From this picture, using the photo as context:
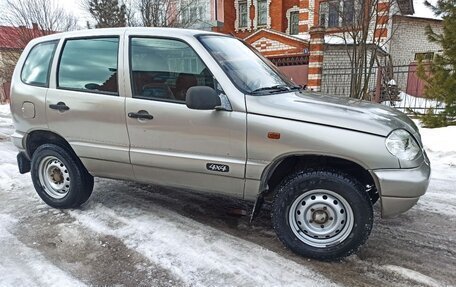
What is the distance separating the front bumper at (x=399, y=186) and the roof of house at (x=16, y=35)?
20688 millimetres

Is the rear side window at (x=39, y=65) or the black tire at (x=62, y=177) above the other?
the rear side window at (x=39, y=65)

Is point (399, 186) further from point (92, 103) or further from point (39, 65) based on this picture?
point (39, 65)

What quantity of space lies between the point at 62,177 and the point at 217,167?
2033 millimetres

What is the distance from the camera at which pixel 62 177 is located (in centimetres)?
398

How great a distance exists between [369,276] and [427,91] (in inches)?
269

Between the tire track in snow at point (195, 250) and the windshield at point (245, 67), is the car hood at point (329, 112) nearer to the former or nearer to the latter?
the windshield at point (245, 67)

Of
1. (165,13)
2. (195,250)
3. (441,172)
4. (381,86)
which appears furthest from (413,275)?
Answer: (165,13)

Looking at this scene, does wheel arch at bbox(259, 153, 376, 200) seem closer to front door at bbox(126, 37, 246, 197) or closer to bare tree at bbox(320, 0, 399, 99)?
front door at bbox(126, 37, 246, 197)

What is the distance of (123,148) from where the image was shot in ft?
11.4

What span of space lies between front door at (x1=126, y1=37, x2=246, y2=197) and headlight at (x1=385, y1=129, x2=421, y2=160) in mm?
1152

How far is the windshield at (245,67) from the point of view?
3.12 m

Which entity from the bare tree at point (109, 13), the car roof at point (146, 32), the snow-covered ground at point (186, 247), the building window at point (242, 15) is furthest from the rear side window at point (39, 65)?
the building window at point (242, 15)

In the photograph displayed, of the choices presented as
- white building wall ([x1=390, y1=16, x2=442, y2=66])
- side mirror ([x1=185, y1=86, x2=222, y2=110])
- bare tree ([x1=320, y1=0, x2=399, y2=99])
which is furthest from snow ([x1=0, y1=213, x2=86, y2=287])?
white building wall ([x1=390, y1=16, x2=442, y2=66])

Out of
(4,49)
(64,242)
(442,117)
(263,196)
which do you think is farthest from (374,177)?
(4,49)
